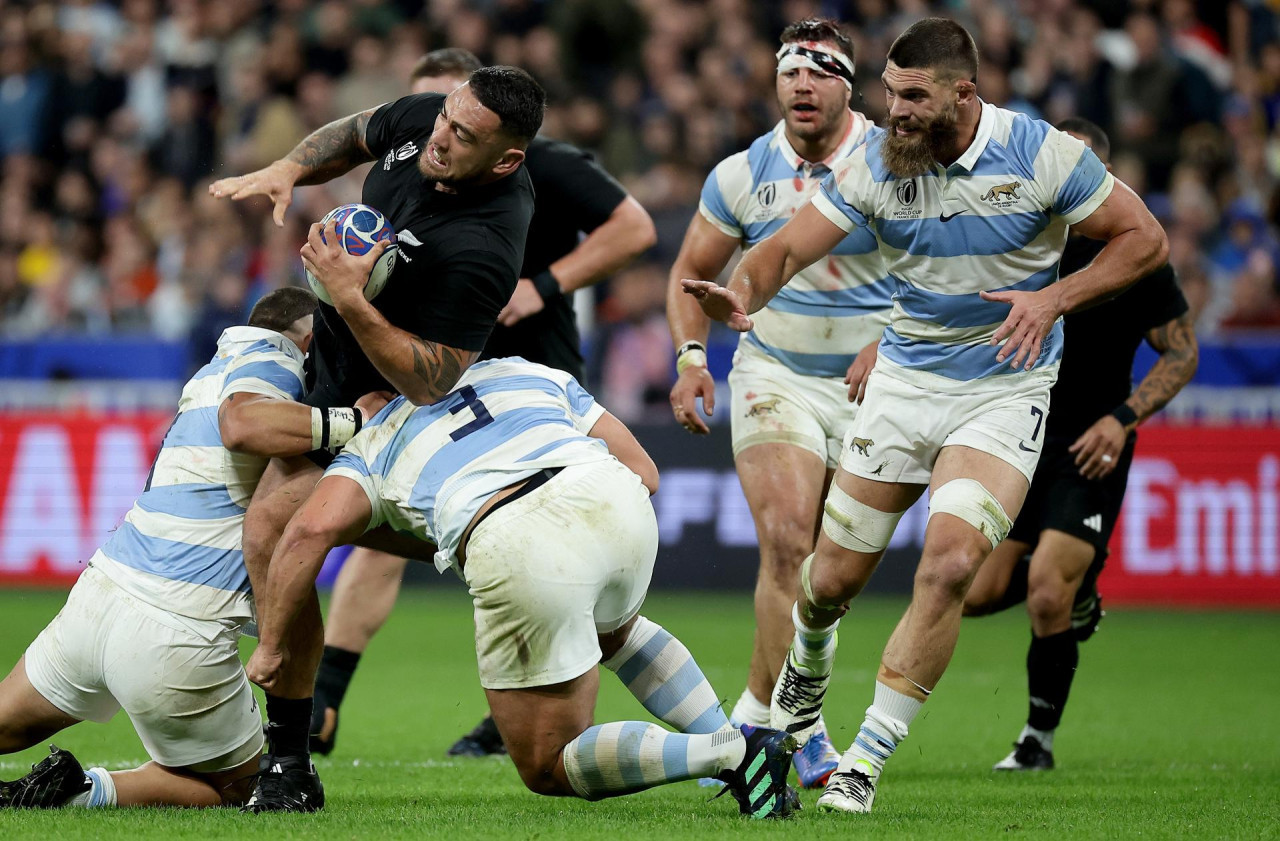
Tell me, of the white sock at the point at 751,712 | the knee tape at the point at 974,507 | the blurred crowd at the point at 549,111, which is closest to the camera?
the knee tape at the point at 974,507

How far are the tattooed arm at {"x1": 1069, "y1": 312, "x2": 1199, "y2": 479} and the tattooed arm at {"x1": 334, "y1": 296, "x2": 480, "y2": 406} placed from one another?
10.4 ft

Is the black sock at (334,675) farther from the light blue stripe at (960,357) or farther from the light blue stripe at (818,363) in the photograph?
the light blue stripe at (960,357)

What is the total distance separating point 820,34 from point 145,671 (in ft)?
11.6

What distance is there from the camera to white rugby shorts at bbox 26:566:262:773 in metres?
5.11

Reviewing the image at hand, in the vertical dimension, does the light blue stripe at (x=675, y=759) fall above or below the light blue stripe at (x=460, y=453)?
below

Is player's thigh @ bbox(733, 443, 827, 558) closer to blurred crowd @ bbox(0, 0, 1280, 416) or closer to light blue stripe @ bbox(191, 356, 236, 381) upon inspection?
light blue stripe @ bbox(191, 356, 236, 381)

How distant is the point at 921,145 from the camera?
5.46 metres

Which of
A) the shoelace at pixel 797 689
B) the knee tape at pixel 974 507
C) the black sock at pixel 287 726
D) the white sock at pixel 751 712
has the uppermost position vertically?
the knee tape at pixel 974 507

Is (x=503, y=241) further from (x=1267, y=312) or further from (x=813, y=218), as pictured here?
(x=1267, y=312)

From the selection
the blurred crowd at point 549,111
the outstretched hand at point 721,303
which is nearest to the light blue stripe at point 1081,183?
the outstretched hand at point 721,303

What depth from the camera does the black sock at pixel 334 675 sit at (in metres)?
6.88

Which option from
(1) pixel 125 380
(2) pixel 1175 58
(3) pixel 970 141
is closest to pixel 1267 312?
(2) pixel 1175 58

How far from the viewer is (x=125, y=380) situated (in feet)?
45.9

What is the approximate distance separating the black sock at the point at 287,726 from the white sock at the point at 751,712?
191 centimetres
